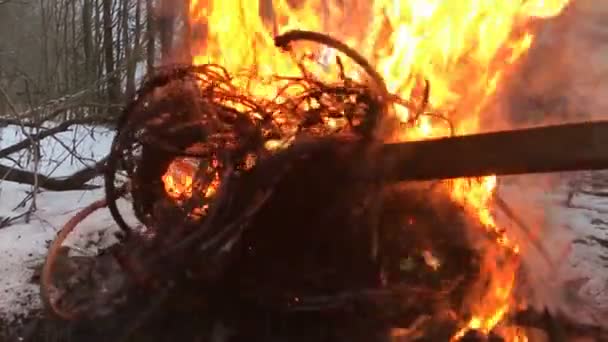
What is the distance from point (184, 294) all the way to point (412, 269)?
0.86m

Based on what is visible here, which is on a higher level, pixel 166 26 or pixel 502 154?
pixel 166 26

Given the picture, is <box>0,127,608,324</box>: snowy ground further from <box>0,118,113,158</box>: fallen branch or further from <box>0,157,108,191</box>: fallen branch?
<box>0,118,113,158</box>: fallen branch

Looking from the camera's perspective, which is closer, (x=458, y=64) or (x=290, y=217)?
(x=290, y=217)

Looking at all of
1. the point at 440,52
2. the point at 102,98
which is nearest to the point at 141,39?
the point at 102,98

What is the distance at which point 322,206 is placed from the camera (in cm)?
286

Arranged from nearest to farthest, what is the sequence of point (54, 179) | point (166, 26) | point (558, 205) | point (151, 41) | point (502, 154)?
point (502, 154), point (558, 205), point (166, 26), point (54, 179), point (151, 41)

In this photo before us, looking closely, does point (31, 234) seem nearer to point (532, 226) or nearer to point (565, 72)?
point (532, 226)

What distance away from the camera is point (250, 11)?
3.83 m

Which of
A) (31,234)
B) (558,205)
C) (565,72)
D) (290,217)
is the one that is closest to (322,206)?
(290,217)

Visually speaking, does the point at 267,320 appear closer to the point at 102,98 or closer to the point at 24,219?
the point at 24,219

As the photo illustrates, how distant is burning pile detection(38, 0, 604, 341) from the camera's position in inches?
109

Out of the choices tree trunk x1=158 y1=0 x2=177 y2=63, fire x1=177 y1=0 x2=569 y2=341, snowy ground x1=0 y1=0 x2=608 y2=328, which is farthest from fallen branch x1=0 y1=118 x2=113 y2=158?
fire x1=177 y1=0 x2=569 y2=341

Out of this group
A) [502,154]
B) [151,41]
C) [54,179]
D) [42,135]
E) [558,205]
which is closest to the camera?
[502,154]

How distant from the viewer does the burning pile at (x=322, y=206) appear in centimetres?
278
